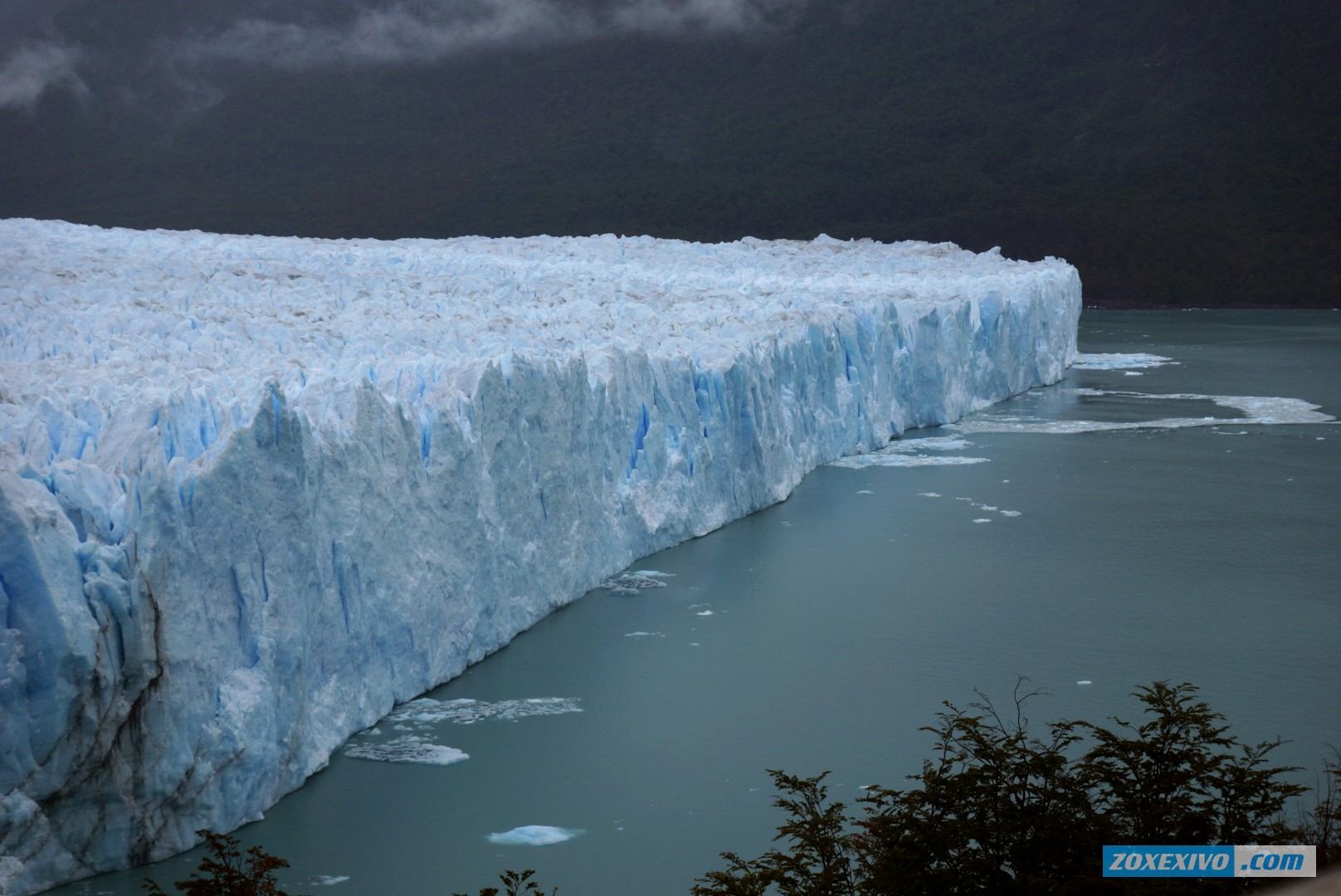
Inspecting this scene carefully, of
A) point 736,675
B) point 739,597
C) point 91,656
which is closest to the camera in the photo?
point 91,656

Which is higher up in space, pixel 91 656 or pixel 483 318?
pixel 483 318

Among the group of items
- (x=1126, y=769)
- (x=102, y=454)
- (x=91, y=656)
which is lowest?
(x=1126, y=769)

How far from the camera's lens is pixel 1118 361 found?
21.1m

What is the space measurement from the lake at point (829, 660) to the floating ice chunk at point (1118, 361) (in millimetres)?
8366

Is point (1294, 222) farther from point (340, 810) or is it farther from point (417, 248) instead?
point (340, 810)

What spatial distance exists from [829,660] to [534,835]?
7.60 feet

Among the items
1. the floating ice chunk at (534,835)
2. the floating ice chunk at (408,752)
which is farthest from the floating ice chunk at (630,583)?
the floating ice chunk at (534,835)

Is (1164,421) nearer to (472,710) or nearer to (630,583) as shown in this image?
(630,583)

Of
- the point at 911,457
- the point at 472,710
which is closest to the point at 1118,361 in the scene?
the point at 911,457

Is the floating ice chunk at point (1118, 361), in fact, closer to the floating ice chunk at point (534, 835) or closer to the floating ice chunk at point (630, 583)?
the floating ice chunk at point (630, 583)

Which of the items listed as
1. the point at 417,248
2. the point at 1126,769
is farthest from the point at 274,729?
the point at 417,248

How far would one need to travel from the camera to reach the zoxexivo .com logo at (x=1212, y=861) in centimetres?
296

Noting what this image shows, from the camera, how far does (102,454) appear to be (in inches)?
184

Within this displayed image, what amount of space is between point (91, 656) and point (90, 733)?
242 mm
